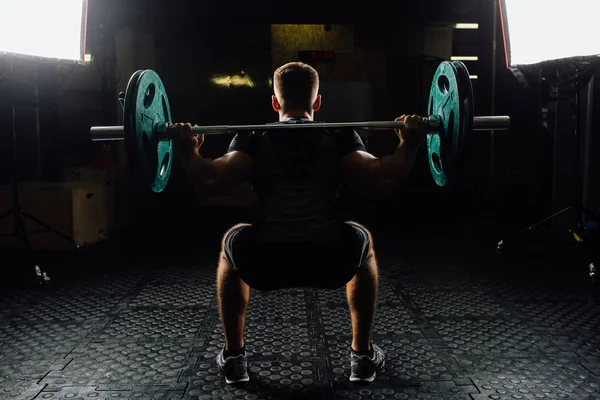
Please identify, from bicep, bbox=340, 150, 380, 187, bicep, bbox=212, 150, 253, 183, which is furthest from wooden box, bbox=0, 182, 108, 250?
bicep, bbox=340, 150, 380, 187

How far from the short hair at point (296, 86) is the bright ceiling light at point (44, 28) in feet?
5.74

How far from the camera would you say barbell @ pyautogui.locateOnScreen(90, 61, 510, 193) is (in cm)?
162

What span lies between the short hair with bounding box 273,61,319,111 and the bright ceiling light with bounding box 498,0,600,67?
1.97m

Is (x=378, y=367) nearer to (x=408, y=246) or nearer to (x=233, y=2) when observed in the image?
(x=408, y=246)

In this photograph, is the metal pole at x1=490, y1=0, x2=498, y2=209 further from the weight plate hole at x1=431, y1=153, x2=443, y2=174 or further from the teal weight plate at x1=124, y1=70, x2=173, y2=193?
the teal weight plate at x1=124, y1=70, x2=173, y2=193

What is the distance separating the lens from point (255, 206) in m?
1.72

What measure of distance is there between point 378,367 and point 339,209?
1.84ft

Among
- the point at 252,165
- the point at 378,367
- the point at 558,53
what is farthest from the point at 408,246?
the point at 252,165

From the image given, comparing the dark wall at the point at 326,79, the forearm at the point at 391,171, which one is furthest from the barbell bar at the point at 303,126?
the dark wall at the point at 326,79

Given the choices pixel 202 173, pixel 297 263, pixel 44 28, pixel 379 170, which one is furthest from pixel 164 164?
pixel 44 28

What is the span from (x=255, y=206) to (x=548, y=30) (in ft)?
7.72

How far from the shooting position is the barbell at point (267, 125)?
1.62 metres

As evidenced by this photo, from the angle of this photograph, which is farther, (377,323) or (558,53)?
(558,53)

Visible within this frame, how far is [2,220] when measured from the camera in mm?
3785
